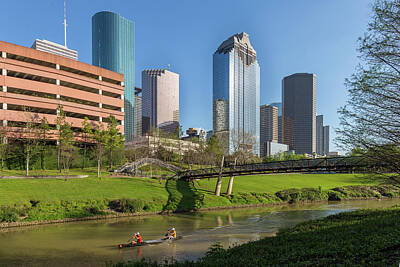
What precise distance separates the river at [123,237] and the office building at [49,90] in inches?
1495

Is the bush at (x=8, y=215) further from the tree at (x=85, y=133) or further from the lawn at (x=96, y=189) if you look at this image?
the tree at (x=85, y=133)

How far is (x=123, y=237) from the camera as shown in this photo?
29.7 m

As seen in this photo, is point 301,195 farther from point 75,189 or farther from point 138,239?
point 138,239

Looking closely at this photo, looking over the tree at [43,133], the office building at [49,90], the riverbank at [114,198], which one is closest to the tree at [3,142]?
the office building at [49,90]

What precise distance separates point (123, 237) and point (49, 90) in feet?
178

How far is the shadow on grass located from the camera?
4800 cm

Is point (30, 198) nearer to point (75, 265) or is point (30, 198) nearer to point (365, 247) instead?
point (75, 265)

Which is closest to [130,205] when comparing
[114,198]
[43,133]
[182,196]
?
[114,198]

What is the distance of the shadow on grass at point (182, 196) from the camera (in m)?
48.0

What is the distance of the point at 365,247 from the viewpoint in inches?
523

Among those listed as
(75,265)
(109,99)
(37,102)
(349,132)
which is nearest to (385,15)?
(349,132)

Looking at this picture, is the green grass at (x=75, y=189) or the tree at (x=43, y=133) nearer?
the green grass at (x=75, y=189)

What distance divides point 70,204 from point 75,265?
68.1ft

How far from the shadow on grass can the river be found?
3.19 m
